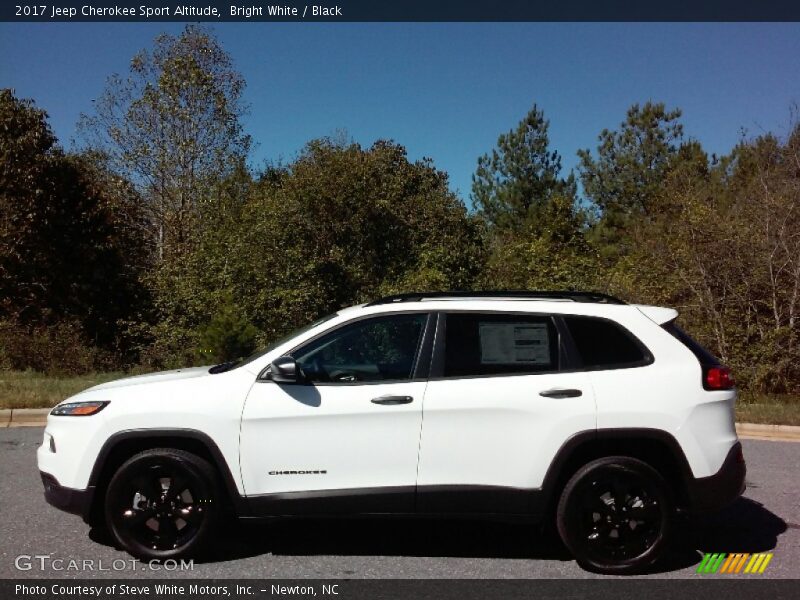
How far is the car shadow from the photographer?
4812mm

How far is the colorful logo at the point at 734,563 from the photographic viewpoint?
15.1 feet

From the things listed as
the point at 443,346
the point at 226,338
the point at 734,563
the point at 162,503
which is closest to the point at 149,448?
the point at 162,503

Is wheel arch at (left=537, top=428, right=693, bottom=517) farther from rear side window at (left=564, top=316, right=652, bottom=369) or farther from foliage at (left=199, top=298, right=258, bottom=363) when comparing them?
foliage at (left=199, top=298, right=258, bottom=363)

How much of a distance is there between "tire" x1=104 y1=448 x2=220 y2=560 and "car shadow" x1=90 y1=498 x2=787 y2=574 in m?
0.23

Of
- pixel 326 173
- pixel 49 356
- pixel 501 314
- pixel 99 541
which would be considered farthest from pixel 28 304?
pixel 501 314

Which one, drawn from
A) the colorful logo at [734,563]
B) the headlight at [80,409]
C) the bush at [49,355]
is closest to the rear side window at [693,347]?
the colorful logo at [734,563]

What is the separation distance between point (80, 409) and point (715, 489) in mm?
3888

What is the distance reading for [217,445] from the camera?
4.43 metres

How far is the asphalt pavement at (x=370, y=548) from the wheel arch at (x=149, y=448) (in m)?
0.38

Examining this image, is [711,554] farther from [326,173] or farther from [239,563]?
[326,173]

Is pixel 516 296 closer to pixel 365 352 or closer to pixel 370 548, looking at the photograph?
pixel 365 352

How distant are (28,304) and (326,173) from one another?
9794 millimetres

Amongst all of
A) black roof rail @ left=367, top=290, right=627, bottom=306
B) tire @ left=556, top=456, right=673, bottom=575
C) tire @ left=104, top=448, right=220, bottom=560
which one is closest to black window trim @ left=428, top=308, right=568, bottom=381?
black roof rail @ left=367, top=290, right=627, bottom=306

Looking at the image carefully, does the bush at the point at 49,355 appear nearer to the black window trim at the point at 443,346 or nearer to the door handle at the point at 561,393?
the black window trim at the point at 443,346
